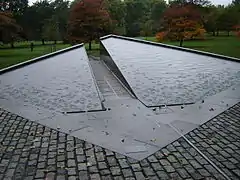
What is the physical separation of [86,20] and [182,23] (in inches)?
250

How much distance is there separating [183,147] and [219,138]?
0.67m

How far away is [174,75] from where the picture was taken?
7957mm

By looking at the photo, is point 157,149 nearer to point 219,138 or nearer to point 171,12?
point 219,138

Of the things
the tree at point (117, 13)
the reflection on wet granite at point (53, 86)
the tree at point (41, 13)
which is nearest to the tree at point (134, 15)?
the tree at point (117, 13)

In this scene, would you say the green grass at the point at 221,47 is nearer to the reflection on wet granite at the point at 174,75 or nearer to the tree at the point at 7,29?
the reflection on wet granite at the point at 174,75

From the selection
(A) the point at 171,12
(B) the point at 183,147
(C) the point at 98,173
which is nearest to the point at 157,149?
(B) the point at 183,147

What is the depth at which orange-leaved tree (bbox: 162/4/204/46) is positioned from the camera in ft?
60.5

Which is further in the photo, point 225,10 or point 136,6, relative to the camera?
point 136,6

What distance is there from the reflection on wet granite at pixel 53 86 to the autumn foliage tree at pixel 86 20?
953cm

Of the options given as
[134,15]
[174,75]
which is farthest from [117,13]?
[174,75]

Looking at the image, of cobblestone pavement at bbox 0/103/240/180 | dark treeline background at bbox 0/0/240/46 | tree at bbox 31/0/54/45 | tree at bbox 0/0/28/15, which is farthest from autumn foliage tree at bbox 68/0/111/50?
cobblestone pavement at bbox 0/103/240/180

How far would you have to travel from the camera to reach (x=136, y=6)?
35.5 metres

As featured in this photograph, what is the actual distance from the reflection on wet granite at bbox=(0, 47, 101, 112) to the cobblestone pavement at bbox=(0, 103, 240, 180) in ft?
4.58

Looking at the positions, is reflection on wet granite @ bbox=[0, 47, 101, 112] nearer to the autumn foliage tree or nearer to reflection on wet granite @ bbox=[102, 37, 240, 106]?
reflection on wet granite @ bbox=[102, 37, 240, 106]
